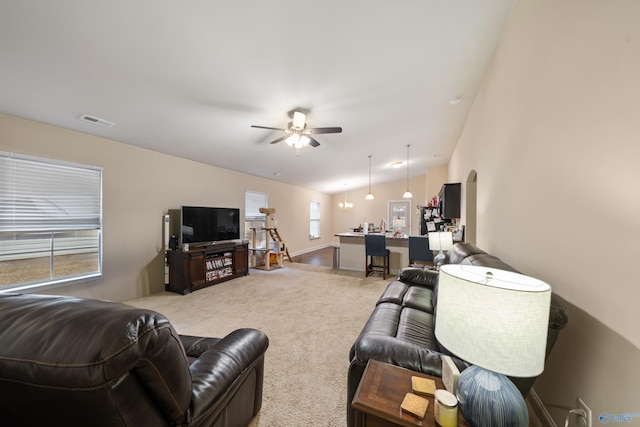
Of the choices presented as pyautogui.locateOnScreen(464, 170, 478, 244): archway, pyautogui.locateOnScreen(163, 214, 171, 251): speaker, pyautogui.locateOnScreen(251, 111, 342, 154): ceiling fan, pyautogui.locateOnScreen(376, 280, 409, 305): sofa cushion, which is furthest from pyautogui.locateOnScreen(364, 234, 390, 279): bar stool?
pyautogui.locateOnScreen(163, 214, 171, 251): speaker

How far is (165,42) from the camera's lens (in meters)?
1.84

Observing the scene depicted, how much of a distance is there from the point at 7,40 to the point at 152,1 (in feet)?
3.88

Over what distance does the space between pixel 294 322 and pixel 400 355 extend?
1.96 m

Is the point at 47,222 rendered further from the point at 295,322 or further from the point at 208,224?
the point at 295,322

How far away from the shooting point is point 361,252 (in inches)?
221

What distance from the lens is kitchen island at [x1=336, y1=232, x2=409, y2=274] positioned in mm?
5195

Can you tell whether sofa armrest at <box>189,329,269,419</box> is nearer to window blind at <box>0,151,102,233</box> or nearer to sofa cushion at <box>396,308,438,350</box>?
sofa cushion at <box>396,308,438,350</box>

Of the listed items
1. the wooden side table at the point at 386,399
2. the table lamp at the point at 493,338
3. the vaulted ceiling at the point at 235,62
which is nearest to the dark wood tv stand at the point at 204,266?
the vaulted ceiling at the point at 235,62

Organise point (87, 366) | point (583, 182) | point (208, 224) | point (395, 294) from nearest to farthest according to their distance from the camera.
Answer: point (87, 366) → point (583, 182) → point (395, 294) → point (208, 224)

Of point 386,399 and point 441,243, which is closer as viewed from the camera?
point 386,399

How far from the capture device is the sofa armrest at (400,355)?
115cm

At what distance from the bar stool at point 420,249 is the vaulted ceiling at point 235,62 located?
90.8 inches

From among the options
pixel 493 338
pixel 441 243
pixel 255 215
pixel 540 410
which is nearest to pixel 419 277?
pixel 441 243

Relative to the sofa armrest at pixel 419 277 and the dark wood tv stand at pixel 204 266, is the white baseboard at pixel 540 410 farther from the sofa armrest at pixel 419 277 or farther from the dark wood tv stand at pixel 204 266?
the dark wood tv stand at pixel 204 266
